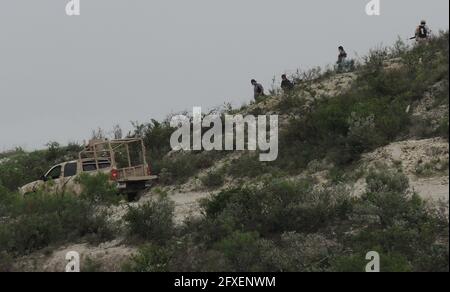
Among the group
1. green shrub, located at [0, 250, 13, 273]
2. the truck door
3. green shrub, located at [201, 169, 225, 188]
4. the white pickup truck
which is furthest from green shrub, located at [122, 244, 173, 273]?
green shrub, located at [201, 169, 225, 188]

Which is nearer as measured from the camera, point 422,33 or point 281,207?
point 281,207

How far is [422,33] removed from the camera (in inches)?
899

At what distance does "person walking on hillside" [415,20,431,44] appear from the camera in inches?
895

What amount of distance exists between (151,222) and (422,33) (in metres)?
15.0

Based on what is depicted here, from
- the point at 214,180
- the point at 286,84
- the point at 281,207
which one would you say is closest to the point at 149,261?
the point at 281,207

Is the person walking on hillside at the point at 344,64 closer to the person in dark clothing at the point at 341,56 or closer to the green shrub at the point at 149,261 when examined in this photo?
the person in dark clothing at the point at 341,56

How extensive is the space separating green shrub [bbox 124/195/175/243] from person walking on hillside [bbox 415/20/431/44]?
1419cm

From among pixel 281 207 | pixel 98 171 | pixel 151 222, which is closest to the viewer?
pixel 281 207

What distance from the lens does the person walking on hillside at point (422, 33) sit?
2273 centimetres

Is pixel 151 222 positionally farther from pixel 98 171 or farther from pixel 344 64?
pixel 344 64

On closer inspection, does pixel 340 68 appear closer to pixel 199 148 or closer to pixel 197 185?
pixel 199 148

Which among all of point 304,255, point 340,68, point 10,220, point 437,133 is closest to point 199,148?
point 340,68

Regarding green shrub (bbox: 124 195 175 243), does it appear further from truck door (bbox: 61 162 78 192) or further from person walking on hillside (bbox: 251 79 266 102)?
person walking on hillside (bbox: 251 79 266 102)

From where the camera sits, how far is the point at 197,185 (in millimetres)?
19000
